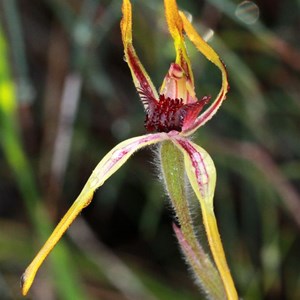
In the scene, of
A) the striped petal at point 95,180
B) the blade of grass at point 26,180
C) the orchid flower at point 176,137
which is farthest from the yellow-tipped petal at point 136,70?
the blade of grass at point 26,180

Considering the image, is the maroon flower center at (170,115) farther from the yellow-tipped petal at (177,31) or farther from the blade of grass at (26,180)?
the blade of grass at (26,180)

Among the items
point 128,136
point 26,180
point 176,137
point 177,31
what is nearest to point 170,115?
point 176,137

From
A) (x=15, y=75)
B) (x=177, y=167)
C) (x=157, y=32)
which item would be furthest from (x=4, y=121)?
(x=177, y=167)

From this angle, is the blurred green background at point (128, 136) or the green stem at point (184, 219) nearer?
the green stem at point (184, 219)

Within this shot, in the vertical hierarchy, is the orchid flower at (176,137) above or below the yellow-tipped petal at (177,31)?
below

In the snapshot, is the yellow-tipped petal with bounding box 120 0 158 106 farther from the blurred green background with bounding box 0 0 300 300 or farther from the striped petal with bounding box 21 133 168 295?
the blurred green background with bounding box 0 0 300 300

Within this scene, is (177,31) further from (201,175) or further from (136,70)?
(201,175)

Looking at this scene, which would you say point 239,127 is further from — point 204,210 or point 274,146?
point 204,210
